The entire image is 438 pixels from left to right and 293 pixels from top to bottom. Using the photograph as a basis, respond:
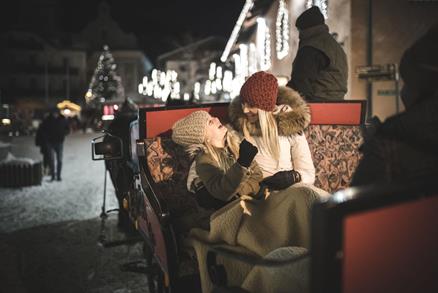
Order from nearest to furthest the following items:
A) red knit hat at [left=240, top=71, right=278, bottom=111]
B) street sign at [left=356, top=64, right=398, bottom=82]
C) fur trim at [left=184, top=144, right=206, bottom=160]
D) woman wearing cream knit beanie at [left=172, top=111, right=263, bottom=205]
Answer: woman wearing cream knit beanie at [left=172, top=111, right=263, bottom=205] → fur trim at [left=184, top=144, right=206, bottom=160] → red knit hat at [left=240, top=71, right=278, bottom=111] → street sign at [left=356, top=64, right=398, bottom=82]

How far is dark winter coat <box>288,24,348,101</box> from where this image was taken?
15.9ft

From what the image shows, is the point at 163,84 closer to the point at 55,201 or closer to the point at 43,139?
the point at 43,139

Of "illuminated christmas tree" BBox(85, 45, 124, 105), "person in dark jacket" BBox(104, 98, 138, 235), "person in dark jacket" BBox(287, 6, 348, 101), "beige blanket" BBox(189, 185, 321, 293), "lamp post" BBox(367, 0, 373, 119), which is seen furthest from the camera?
"illuminated christmas tree" BBox(85, 45, 124, 105)

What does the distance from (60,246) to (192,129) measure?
3959mm

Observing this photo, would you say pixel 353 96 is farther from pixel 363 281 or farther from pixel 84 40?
pixel 84 40

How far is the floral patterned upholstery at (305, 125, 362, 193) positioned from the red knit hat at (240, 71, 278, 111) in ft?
3.10

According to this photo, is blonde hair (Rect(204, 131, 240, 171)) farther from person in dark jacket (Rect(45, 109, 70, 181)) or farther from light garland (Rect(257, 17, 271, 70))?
light garland (Rect(257, 17, 271, 70))

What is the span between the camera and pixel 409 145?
1.79 m

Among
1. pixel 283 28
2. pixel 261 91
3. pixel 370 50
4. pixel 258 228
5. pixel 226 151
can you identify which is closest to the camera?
pixel 258 228

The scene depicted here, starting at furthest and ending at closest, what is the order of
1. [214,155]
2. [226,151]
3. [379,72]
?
[379,72], [226,151], [214,155]

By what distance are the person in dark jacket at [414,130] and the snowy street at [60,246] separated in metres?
3.68

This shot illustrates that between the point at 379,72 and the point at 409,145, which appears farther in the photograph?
the point at 379,72

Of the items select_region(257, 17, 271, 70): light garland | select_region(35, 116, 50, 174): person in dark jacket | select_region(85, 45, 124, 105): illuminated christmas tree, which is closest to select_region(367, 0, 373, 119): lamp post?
select_region(257, 17, 271, 70): light garland

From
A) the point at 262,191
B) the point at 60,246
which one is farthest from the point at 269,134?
the point at 60,246
